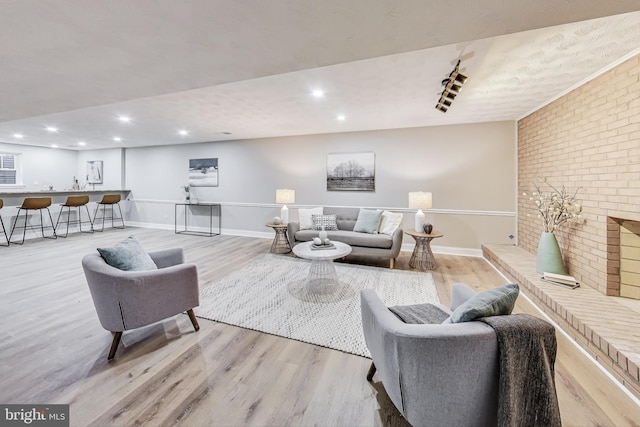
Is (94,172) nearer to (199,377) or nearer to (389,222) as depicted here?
(389,222)

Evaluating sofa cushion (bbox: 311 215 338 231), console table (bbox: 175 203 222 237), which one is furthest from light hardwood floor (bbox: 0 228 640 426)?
console table (bbox: 175 203 222 237)

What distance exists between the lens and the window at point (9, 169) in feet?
22.6

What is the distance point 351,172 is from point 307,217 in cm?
137

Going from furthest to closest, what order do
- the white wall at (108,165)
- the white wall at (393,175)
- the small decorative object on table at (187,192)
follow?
the white wall at (108,165)
the small decorative object on table at (187,192)
the white wall at (393,175)

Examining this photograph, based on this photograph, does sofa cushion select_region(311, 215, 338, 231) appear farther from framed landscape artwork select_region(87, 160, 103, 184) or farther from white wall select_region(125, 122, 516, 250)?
framed landscape artwork select_region(87, 160, 103, 184)

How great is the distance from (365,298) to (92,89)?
9.62ft

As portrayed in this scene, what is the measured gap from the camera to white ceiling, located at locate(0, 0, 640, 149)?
1.26m

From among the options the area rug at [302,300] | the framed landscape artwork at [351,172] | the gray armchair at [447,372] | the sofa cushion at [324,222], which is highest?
the framed landscape artwork at [351,172]

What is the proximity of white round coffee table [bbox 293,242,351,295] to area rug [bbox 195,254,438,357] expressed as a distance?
0.09 metres

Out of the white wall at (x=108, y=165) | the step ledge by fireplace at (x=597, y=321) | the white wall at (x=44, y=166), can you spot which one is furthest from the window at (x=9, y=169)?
the step ledge by fireplace at (x=597, y=321)

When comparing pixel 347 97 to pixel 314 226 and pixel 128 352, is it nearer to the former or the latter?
pixel 314 226

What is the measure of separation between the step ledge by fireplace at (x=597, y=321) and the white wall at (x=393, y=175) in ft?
5.61

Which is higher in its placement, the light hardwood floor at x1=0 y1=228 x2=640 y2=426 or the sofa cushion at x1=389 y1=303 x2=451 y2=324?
the sofa cushion at x1=389 y1=303 x2=451 y2=324

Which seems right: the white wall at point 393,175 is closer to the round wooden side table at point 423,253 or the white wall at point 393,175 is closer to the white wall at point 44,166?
the round wooden side table at point 423,253
